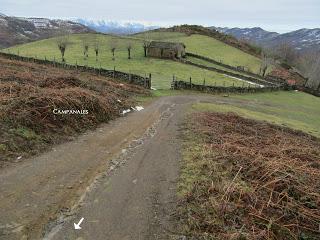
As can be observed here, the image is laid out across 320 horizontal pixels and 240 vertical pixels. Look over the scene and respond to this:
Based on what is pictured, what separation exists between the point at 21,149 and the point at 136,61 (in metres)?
65.4

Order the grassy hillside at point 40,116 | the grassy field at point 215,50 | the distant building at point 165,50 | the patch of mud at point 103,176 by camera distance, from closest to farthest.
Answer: the patch of mud at point 103,176 → the grassy hillside at point 40,116 → the distant building at point 165,50 → the grassy field at point 215,50

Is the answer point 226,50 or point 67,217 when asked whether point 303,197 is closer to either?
point 67,217

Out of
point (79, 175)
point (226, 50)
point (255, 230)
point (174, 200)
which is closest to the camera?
point (255, 230)

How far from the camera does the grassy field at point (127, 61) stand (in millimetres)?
66169

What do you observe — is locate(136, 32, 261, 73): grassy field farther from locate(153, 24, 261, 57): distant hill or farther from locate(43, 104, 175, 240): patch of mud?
locate(43, 104, 175, 240): patch of mud

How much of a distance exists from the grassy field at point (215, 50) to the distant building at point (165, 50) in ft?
49.1

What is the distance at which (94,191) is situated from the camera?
12773mm

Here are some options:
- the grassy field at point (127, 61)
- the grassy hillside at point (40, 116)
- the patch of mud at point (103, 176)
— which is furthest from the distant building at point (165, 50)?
the patch of mud at point (103, 176)

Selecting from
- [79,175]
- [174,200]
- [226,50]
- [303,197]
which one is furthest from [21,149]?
[226,50]

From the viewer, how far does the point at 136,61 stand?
80.0 meters

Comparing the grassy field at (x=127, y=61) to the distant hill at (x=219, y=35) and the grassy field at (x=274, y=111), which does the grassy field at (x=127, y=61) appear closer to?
the grassy field at (x=274, y=111)

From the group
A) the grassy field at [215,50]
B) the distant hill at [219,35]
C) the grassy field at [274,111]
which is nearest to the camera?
the grassy field at [274,111]

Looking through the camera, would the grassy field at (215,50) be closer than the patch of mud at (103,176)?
No

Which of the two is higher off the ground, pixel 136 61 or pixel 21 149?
pixel 21 149
